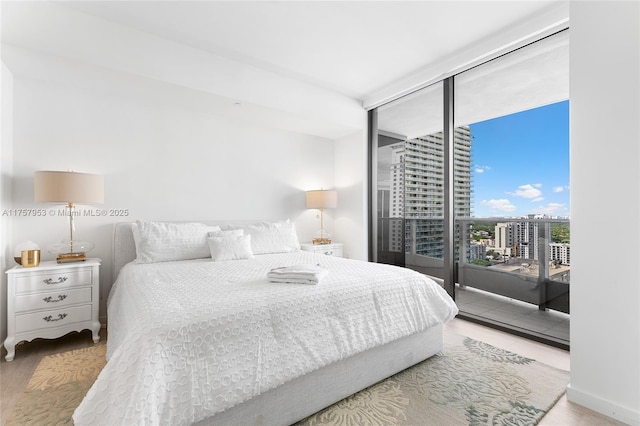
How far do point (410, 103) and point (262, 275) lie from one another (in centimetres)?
298

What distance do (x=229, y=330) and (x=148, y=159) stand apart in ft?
8.58

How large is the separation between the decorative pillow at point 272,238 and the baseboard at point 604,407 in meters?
2.67

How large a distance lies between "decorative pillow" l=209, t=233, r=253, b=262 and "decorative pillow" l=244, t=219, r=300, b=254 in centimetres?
26

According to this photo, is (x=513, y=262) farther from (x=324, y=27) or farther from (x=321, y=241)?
(x=324, y=27)

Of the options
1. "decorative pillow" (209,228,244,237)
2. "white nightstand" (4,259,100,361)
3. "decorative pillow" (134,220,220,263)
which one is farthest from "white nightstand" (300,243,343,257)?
"white nightstand" (4,259,100,361)

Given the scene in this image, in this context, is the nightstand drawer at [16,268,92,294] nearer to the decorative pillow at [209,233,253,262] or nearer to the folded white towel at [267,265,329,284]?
the decorative pillow at [209,233,253,262]

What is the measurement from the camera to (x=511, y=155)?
2979 mm

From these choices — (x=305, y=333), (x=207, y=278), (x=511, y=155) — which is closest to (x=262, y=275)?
(x=207, y=278)

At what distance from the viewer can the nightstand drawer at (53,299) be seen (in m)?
2.37

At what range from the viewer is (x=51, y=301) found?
247 centimetres

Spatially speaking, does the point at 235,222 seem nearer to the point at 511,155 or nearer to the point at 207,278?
the point at 207,278

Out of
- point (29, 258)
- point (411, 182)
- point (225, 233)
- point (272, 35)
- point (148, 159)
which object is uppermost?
point (272, 35)

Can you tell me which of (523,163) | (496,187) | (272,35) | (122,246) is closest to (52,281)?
(122,246)

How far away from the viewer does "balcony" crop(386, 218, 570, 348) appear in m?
2.68
